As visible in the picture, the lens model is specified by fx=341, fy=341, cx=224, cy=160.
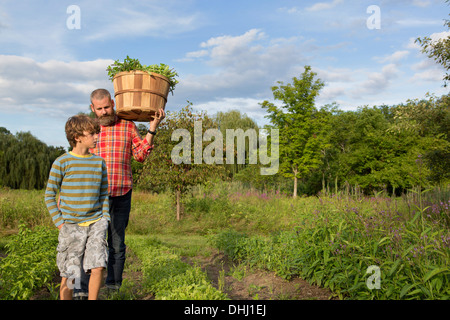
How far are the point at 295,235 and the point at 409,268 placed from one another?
67.7 inches

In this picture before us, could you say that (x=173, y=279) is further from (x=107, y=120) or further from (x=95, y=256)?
(x=107, y=120)

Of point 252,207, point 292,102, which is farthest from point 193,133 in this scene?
point 292,102

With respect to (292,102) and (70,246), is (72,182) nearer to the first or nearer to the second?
(70,246)

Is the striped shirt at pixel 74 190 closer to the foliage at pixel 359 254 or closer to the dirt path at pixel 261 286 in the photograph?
the dirt path at pixel 261 286

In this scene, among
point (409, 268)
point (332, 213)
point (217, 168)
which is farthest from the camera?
point (217, 168)

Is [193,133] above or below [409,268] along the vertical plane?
above

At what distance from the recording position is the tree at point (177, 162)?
380 inches

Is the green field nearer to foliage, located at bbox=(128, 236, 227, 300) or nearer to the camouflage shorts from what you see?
foliage, located at bbox=(128, 236, 227, 300)

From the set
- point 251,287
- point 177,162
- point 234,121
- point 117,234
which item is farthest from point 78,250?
point 234,121

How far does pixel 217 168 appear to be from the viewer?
998 centimetres

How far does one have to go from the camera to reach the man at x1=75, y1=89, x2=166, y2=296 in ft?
11.5

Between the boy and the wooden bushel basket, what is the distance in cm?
87

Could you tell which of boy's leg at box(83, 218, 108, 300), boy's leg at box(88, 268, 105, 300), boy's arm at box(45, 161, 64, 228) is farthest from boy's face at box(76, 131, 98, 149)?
boy's leg at box(88, 268, 105, 300)

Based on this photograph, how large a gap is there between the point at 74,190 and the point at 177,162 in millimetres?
6961
